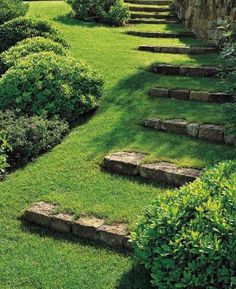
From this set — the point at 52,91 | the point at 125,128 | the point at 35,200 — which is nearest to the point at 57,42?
the point at 52,91

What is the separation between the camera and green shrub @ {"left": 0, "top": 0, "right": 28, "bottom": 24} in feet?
36.6

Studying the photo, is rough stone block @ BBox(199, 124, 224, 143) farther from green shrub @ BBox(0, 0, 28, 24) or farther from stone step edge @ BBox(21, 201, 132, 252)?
green shrub @ BBox(0, 0, 28, 24)

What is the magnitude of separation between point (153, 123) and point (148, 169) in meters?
1.35

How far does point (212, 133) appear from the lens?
6.60m

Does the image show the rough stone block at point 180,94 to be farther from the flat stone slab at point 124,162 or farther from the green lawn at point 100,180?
the flat stone slab at point 124,162

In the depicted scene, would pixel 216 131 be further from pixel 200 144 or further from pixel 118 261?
pixel 118 261

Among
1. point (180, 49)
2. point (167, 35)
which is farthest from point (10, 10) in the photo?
point (180, 49)

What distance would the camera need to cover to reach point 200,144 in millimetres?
6504

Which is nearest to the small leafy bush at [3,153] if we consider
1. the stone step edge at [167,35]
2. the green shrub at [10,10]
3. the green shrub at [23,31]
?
the green shrub at [23,31]

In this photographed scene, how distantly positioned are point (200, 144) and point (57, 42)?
14.2ft

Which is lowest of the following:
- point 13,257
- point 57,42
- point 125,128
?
point 13,257

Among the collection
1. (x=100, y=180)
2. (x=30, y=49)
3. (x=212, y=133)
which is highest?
(x=30, y=49)

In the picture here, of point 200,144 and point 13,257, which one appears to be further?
point 200,144

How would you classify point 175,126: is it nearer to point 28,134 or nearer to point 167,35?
point 28,134
